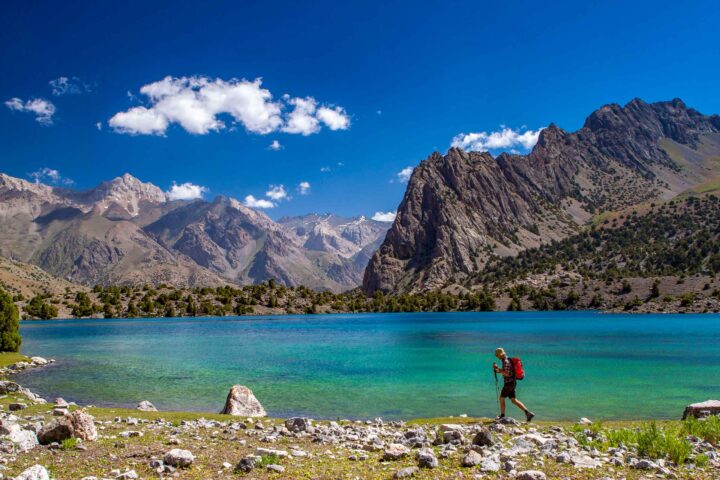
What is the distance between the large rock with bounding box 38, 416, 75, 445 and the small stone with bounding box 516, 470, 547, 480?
1488 cm

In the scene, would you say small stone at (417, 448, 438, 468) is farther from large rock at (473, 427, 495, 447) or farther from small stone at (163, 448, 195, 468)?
small stone at (163, 448, 195, 468)

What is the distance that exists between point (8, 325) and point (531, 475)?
6741 cm

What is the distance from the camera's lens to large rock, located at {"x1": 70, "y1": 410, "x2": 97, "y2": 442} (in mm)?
17812

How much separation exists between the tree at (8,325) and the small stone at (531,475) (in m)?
63.5

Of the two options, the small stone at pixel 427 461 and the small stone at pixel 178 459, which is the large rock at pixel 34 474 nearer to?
the small stone at pixel 178 459

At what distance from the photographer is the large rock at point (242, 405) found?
29.1 m

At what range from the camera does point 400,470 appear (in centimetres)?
1361

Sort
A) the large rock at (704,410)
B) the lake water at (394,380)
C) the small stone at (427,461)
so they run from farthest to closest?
the lake water at (394,380) < the large rock at (704,410) < the small stone at (427,461)

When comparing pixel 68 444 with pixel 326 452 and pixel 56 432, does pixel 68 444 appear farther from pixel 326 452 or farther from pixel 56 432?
pixel 326 452

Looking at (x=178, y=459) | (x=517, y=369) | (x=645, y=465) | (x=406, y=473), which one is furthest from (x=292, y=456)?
(x=517, y=369)

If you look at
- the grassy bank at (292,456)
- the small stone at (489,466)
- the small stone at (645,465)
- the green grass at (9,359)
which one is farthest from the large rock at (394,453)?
the green grass at (9,359)

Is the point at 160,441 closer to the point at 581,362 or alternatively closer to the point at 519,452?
the point at 519,452

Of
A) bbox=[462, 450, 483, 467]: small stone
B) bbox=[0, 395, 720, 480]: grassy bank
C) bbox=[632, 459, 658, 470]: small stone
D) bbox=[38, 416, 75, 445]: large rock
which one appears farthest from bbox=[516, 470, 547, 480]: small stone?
bbox=[38, 416, 75, 445]: large rock

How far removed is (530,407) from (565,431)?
1121cm
